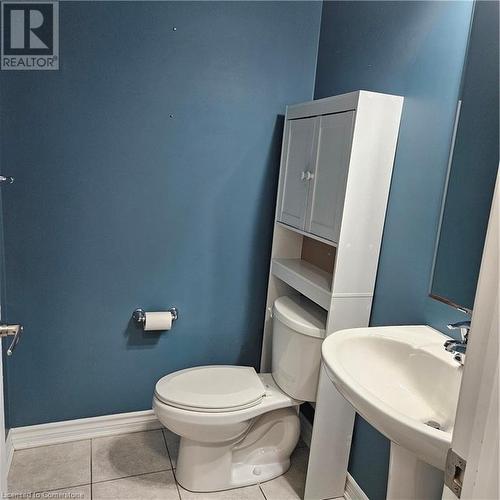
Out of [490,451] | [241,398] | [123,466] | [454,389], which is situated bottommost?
[123,466]

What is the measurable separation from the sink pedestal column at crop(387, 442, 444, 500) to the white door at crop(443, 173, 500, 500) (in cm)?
67

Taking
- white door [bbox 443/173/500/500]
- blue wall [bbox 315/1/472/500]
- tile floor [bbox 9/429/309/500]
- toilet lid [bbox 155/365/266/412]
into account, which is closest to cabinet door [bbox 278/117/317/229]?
blue wall [bbox 315/1/472/500]

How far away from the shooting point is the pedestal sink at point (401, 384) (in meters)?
1.03

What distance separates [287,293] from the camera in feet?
7.39

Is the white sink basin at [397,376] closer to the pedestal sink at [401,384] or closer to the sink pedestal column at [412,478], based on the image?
the pedestal sink at [401,384]

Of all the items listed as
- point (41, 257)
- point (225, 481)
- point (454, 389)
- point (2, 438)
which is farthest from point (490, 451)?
point (41, 257)

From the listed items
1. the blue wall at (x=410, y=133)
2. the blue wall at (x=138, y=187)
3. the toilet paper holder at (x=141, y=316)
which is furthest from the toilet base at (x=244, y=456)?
the toilet paper holder at (x=141, y=316)

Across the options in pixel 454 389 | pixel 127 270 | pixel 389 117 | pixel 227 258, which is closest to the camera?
pixel 454 389

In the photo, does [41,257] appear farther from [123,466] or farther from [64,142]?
[123,466]

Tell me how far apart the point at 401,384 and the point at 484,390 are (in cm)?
84

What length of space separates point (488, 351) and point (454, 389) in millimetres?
724

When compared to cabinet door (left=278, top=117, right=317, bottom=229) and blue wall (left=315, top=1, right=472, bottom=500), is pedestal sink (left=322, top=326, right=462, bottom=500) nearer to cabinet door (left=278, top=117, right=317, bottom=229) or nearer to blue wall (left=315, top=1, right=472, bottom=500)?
blue wall (left=315, top=1, right=472, bottom=500)

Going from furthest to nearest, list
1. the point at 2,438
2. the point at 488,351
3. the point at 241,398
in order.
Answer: the point at 241,398
the point at 2,438
the point at 488,351

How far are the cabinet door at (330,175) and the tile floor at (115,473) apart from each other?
1.16 metres
